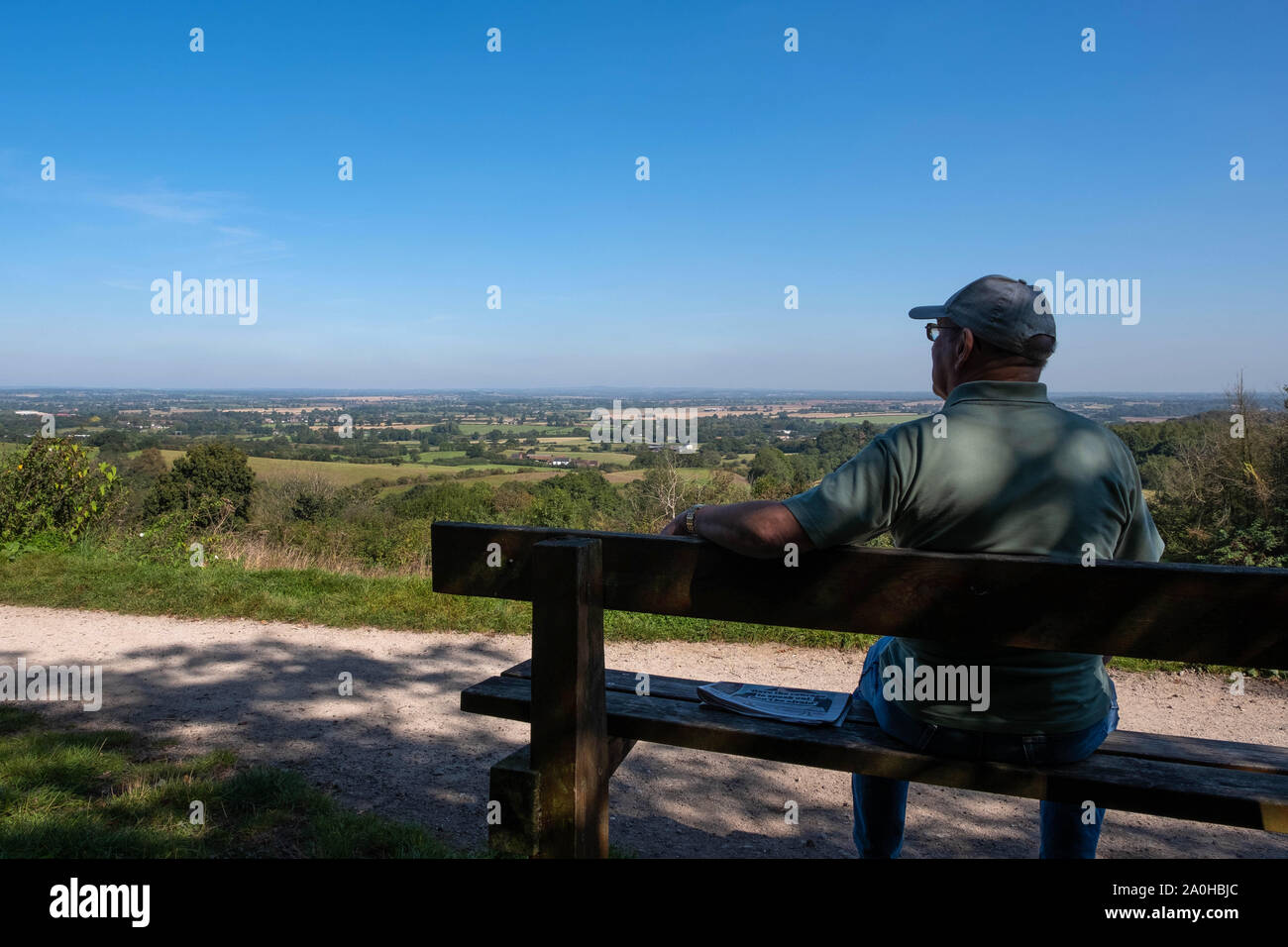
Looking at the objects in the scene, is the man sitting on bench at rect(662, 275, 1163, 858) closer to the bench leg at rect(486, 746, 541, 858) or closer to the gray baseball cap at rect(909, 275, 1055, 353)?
the gray baseball cap at rect(909, 275, 1055, 353)

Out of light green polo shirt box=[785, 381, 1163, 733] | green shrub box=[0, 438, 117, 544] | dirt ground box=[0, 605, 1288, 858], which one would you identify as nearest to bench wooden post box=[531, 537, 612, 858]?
light green polo shirt box=[785, 381, 1163, 733]

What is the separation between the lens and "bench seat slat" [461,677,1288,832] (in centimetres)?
197

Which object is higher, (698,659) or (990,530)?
(990,530)

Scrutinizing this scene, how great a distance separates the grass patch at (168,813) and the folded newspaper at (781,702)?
121 cm

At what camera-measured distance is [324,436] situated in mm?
44656

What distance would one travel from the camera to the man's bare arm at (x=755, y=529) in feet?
6.39

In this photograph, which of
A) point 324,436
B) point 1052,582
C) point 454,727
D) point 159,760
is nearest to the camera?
point 1052,582

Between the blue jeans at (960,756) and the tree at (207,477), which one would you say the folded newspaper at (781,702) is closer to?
the blue jeans at (960,756)

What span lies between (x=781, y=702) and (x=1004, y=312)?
127 cm

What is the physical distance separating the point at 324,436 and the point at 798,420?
2934cm

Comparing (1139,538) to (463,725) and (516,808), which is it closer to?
(516,808)

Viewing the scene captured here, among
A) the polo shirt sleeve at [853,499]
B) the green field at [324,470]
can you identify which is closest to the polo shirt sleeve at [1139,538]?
the polo shirt sleeve at [853,499]
